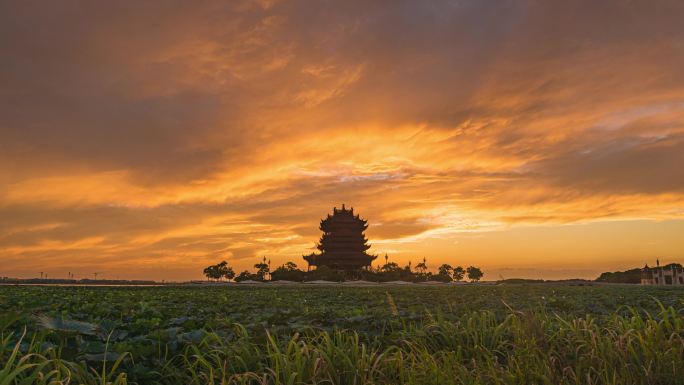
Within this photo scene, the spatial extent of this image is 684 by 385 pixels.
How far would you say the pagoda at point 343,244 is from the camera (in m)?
82.2

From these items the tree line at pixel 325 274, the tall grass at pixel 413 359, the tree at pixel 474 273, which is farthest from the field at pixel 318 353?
the tree at pixel 474 273

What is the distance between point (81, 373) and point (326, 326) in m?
3.46

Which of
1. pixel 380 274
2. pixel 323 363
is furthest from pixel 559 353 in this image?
pixel 380 274

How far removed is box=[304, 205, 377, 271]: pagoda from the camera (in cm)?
8219

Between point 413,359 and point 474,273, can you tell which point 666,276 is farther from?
point 413,359

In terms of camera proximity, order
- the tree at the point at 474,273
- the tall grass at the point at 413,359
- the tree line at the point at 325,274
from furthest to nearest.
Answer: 1. the tree at the point at 474,273
2. the tree line at the point at 325,274
3. the tall grass at the point at 413,359

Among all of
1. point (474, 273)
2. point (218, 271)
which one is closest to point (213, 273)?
point (218, 271)

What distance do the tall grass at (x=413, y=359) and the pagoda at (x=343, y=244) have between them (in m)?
74.7

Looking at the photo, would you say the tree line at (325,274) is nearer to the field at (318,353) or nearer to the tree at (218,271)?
the tree at (218,271)

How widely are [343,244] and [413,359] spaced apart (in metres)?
78.2

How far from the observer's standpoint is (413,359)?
237 inches

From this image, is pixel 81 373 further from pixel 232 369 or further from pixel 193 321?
pixel 193 321

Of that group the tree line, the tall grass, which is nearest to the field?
the tall grass

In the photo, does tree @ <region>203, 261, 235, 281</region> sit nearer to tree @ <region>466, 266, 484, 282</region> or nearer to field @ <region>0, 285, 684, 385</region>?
tree @ <region>466, 266, 484, 282</region>
